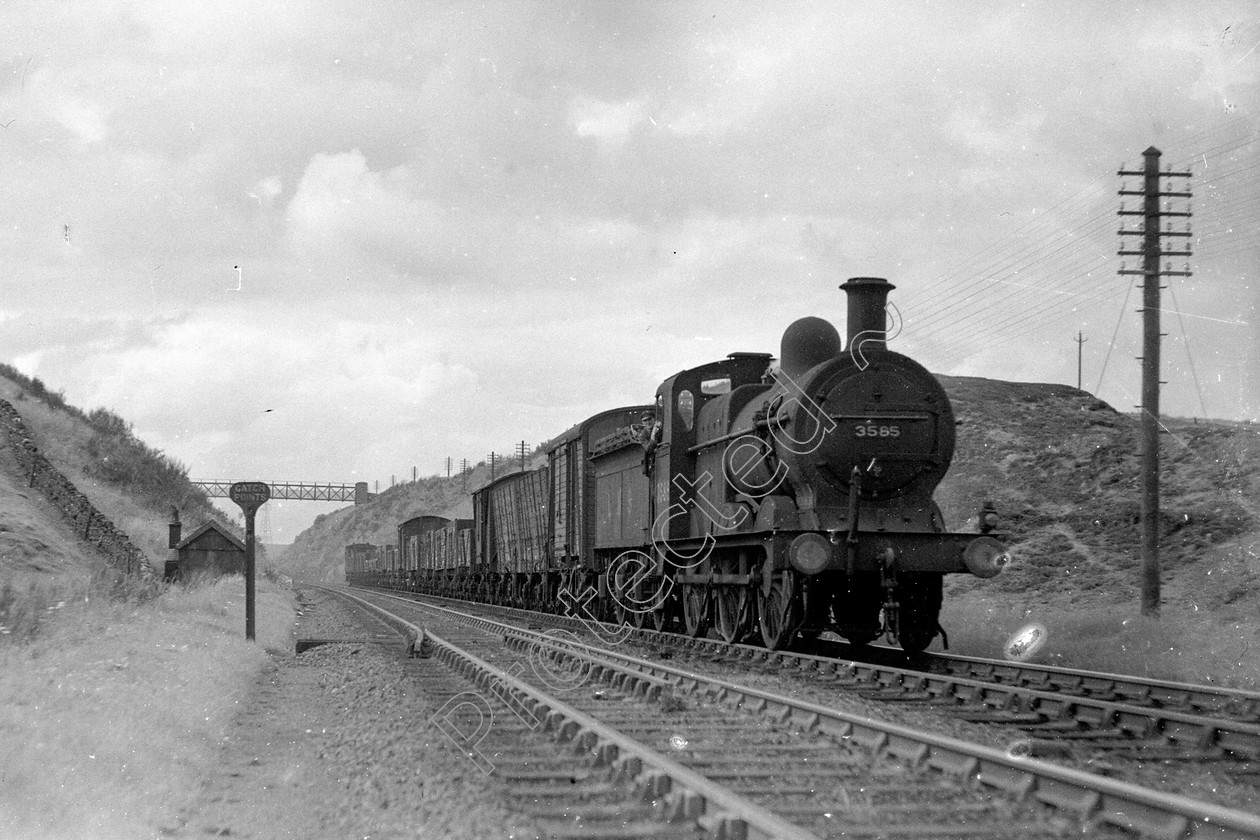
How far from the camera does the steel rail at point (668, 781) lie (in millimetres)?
4863

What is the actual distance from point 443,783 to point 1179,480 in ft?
98.2

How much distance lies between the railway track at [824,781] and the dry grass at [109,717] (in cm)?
227

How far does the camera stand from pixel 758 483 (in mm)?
14078

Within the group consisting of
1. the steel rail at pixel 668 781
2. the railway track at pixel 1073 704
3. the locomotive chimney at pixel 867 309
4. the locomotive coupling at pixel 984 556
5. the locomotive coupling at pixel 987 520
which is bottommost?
the railway track at pixel 1073 704

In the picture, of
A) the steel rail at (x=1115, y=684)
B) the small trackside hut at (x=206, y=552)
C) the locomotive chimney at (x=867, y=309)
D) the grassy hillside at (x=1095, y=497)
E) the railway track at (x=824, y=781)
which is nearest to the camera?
the railway track at (x=824, y=781)

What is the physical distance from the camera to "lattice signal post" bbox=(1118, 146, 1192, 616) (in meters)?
17.6

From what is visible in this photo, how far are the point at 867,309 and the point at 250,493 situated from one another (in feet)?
28.8

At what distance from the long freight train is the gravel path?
15.3 feet

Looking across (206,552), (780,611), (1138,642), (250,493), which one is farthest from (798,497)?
(206,552)

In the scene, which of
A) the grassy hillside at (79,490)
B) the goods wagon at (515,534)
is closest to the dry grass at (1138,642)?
the goods wagon at (515,534)

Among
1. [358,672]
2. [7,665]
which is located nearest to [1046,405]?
[358,672]

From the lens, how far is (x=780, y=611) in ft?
43.1

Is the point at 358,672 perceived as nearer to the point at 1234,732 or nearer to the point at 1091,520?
the point at 1234,732

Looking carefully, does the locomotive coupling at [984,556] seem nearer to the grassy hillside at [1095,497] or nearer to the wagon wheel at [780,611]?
the wagon wheel at [780,611]
